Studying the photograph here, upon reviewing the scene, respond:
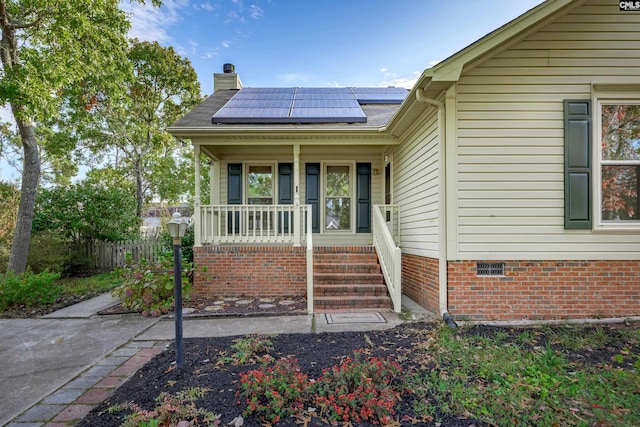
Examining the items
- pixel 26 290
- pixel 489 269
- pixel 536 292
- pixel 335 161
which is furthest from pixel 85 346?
pixel 536 292

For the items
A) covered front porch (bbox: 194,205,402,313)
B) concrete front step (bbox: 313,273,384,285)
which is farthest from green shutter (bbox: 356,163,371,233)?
concrete front step (bbox: 313,273,384,285)

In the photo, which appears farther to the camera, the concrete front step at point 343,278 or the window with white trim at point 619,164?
the concrete front step at point 343,278

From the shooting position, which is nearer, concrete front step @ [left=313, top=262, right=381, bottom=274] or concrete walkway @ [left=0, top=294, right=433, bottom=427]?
concrete walkway @ [left=0, top=294, right=433, bottom=427]

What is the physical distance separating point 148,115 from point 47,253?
Answer: 7674 mm

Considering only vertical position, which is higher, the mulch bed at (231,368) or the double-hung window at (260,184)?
the double-hung window at (260,184)

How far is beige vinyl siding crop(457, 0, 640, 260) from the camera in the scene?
4.29 meters

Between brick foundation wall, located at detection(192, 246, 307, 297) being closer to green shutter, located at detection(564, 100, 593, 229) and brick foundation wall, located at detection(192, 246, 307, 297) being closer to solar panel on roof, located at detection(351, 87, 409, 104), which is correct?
green shutter, located at detection(564, 100, 593, 229)

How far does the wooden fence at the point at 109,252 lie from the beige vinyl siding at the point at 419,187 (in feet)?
23.8

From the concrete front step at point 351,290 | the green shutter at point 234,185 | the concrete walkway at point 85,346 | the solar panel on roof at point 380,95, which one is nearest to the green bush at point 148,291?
the concrete walkway at point 85,346

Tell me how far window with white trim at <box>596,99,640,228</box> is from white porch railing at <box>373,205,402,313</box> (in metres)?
2.83

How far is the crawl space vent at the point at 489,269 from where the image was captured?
437cm

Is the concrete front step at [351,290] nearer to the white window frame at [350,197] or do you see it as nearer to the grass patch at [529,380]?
the grass patch at [529,380]

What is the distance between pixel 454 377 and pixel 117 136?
15095mm

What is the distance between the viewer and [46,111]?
619 centimetres
